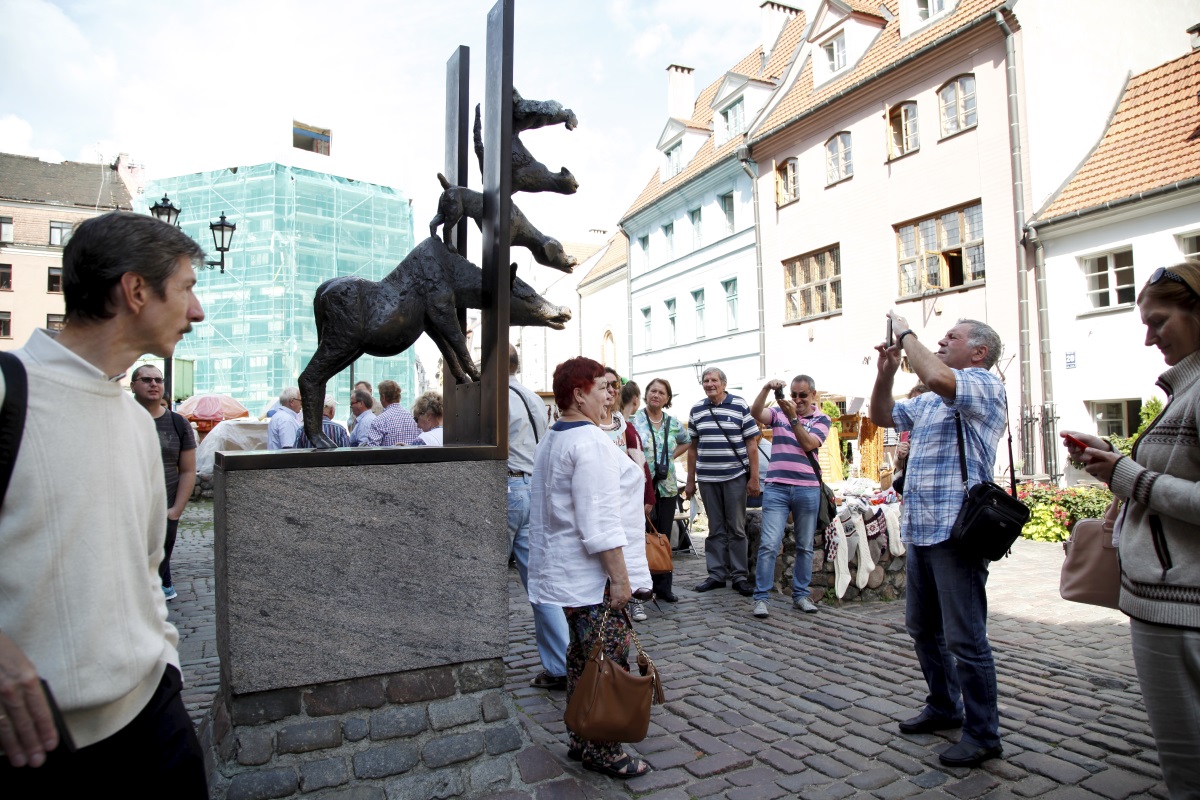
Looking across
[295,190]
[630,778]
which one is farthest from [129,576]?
[295,190]

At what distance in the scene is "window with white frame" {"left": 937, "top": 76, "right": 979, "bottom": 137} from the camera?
16.6 metres

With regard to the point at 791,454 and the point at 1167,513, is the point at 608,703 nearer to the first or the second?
the point at 1167,513

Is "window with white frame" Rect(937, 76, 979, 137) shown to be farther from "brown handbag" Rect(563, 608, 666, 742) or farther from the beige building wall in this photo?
the beige building wall

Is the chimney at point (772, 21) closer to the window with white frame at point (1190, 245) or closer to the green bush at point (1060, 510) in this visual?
the window with white frame at point (1190, 245)

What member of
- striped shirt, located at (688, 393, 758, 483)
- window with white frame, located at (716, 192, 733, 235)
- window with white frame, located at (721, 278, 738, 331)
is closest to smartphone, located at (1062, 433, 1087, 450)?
striped shirt, located at (688, 393, 758, 483)

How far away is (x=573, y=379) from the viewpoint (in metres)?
3.60

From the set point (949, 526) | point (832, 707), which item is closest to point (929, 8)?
point (949, 526)

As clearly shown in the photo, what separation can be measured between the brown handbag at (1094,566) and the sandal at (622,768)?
5.95ft

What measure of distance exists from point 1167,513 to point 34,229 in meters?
52.2

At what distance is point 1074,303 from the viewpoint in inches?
573

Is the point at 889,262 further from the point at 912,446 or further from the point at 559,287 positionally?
the point at 559,287

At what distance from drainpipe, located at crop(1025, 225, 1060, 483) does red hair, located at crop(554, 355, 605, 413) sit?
43.7ft

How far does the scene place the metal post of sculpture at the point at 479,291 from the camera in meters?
3.56

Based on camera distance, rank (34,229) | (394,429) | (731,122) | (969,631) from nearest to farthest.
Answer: (969,631) < (394,429) < (731,122) < (34,229)
